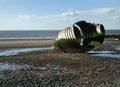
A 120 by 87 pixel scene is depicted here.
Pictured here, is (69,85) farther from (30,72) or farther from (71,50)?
(71,50)

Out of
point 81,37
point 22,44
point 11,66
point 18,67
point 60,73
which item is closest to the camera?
point 60,73

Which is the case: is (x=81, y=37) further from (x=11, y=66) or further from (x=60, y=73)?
(x=60, y=73)

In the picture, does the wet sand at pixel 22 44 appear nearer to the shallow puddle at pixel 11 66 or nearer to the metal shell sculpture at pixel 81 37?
the metal shell sculpture at pixel 81 37

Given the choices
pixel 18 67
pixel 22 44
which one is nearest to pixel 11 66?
pixel 18 67

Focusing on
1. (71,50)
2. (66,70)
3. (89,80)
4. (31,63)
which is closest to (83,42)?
(71,50)

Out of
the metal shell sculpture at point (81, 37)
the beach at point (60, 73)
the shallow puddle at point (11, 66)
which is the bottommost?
the beach at point (60, 73)

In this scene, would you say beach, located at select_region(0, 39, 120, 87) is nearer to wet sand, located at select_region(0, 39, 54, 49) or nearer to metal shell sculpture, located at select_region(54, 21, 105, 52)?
metal shell sculpture, located at select_region(54, 21, 105, 52)

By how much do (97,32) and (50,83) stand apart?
2243cm

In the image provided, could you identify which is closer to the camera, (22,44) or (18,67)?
(18,67)

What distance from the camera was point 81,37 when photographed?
36.1 meters

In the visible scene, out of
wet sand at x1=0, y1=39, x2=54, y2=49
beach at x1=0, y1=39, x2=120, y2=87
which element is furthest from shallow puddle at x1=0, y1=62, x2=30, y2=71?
wet sand at x1=0, y1=39, x2=54, y2=49

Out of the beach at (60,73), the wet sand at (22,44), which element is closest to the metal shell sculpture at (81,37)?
the beach at (60,73)

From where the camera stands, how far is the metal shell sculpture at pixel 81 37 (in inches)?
1190

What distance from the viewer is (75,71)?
60.9 feet
